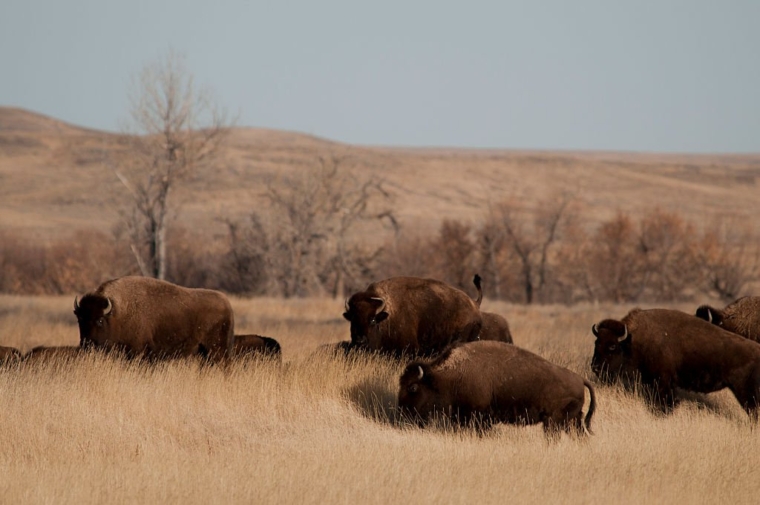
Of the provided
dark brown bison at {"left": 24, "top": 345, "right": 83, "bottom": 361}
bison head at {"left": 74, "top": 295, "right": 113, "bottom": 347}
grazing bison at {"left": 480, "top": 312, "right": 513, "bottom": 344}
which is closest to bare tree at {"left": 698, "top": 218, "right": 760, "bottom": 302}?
grazing bison at {"left": 480, "top": 312, "right": 513, "bottom": 344}

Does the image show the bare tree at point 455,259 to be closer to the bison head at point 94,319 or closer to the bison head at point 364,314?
the bison head at point 364,314

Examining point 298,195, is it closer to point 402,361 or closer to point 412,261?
point 412,261

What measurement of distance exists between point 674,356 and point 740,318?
207 centimetres

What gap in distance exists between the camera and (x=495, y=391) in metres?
10.9

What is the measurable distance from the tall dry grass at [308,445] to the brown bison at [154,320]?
628 mm

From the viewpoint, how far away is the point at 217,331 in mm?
14633

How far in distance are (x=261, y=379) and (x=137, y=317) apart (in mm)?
2672

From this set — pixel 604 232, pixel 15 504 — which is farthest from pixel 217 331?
pixel 604 232

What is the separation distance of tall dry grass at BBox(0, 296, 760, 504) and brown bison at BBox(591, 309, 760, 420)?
321 millimetres

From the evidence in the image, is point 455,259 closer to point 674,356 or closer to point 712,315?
point 712,315

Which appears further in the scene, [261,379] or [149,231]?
[149,231]

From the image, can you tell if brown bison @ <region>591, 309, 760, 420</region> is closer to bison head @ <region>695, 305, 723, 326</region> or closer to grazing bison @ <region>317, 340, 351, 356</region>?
bison head @ <region>695, 305, 723, 326</region>

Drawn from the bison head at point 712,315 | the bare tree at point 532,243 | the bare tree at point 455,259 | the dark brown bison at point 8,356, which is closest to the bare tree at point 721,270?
the bare tree at point 532,243

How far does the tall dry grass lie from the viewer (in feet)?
28.5
